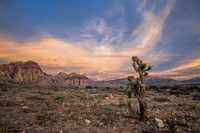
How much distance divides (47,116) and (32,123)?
138 centimetres

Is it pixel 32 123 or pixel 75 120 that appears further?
pixel 75 120

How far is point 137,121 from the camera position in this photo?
941cm

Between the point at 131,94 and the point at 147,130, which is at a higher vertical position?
the point at 131,94

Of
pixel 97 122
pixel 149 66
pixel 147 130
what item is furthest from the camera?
pixel 149 66

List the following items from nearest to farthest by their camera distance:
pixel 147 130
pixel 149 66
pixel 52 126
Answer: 1. pixel 147 130
2. pixel 52 126
3. pixel 149 66

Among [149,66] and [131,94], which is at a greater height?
[149,66]

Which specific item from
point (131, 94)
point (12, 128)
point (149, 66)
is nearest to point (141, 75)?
point (149, 66)

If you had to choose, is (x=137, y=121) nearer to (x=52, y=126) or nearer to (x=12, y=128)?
(x=52, y=126)

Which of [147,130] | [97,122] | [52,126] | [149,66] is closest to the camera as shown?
[147,130]

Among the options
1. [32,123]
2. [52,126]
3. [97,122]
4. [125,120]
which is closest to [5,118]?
[32,123]

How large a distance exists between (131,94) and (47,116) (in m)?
5.16

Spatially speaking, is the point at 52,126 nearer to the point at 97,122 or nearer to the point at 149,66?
the point at 97,122

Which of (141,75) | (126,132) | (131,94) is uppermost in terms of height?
(141,75)

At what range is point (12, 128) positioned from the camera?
7984 millimetres
